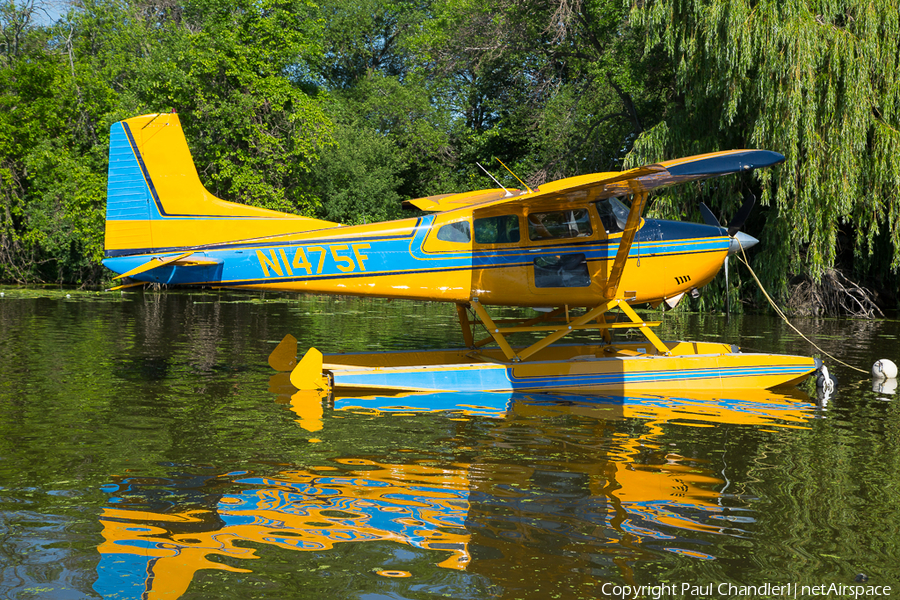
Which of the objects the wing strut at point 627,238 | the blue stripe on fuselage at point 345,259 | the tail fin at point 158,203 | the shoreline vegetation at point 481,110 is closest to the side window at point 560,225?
the blue stripe on fuselage at point 345,259

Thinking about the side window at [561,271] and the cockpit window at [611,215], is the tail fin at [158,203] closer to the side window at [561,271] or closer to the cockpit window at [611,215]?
the side window at [561,271]

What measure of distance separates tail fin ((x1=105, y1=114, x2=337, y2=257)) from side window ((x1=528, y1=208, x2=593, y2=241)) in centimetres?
290

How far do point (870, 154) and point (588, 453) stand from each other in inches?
621

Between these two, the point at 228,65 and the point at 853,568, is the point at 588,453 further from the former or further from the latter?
the point at 228,65

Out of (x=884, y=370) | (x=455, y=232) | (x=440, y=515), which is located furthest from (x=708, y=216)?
(x=440, y=515)

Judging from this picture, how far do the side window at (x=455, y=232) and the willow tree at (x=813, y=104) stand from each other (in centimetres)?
1129

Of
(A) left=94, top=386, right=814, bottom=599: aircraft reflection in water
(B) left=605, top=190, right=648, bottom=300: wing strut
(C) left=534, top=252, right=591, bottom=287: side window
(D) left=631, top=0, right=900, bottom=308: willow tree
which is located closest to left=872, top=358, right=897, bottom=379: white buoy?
(B) left=605, top=190, right=648, bottom=300: wing strut

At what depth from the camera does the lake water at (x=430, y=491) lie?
13.2 feet

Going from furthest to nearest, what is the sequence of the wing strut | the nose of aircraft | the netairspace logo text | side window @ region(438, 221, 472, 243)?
1. the nose of aircraft
2. side window @ region(438, 221, 472, 243)
3. the wing strut
4. the netairspace logo text

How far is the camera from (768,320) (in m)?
19.9

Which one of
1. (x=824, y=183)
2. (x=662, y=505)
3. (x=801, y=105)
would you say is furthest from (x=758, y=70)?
(x=662, y=505)

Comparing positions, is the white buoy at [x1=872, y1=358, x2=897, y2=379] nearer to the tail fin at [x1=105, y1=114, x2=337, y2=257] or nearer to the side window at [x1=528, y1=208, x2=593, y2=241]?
the side window at [x1=528, y1=208, x2=593, y2=241]

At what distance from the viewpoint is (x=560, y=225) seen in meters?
9.87

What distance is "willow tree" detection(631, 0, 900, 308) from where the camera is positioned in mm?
17344
